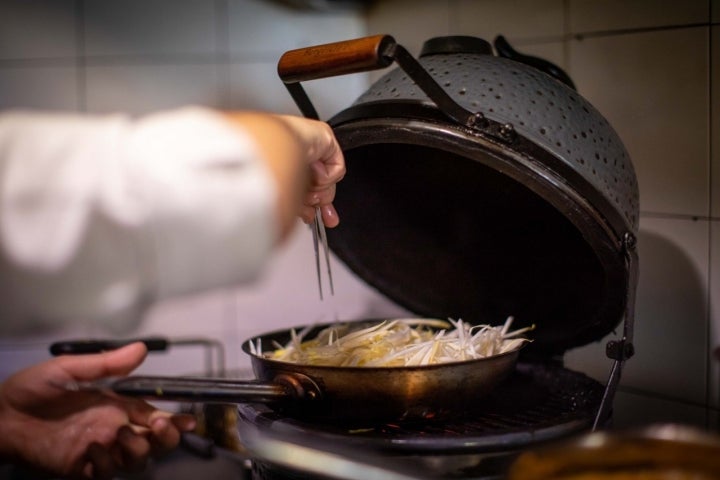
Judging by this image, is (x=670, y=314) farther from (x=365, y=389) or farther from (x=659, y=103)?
(x=365, y=389)

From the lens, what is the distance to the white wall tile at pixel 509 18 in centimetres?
227

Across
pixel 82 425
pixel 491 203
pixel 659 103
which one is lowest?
pixel 82 425

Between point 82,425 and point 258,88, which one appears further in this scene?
point 258,88

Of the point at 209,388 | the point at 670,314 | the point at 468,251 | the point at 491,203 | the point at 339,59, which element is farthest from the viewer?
the point at 670,314

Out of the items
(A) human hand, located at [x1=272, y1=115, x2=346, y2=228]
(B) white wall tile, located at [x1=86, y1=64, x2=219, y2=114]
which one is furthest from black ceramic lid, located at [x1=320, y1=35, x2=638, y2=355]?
(B) white wall tile, located at [x1=86, y1=64, x2=219, y2=114]

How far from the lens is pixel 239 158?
105 cm

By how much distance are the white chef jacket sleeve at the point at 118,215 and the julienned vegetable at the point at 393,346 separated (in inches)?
22.2

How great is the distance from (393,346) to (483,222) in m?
0.40

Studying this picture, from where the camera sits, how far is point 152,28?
2.78 meters

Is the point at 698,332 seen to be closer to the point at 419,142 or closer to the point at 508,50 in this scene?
the point at 508,50

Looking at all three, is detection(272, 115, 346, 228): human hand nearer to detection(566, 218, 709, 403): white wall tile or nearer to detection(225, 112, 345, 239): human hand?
detection(225, 112, 345, 239): human hand

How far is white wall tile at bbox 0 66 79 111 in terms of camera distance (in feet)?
9.11

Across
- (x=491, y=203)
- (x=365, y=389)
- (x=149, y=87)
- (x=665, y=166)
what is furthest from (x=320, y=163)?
(x=149, y=87)

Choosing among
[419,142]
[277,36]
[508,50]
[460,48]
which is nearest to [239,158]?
[419,142]
